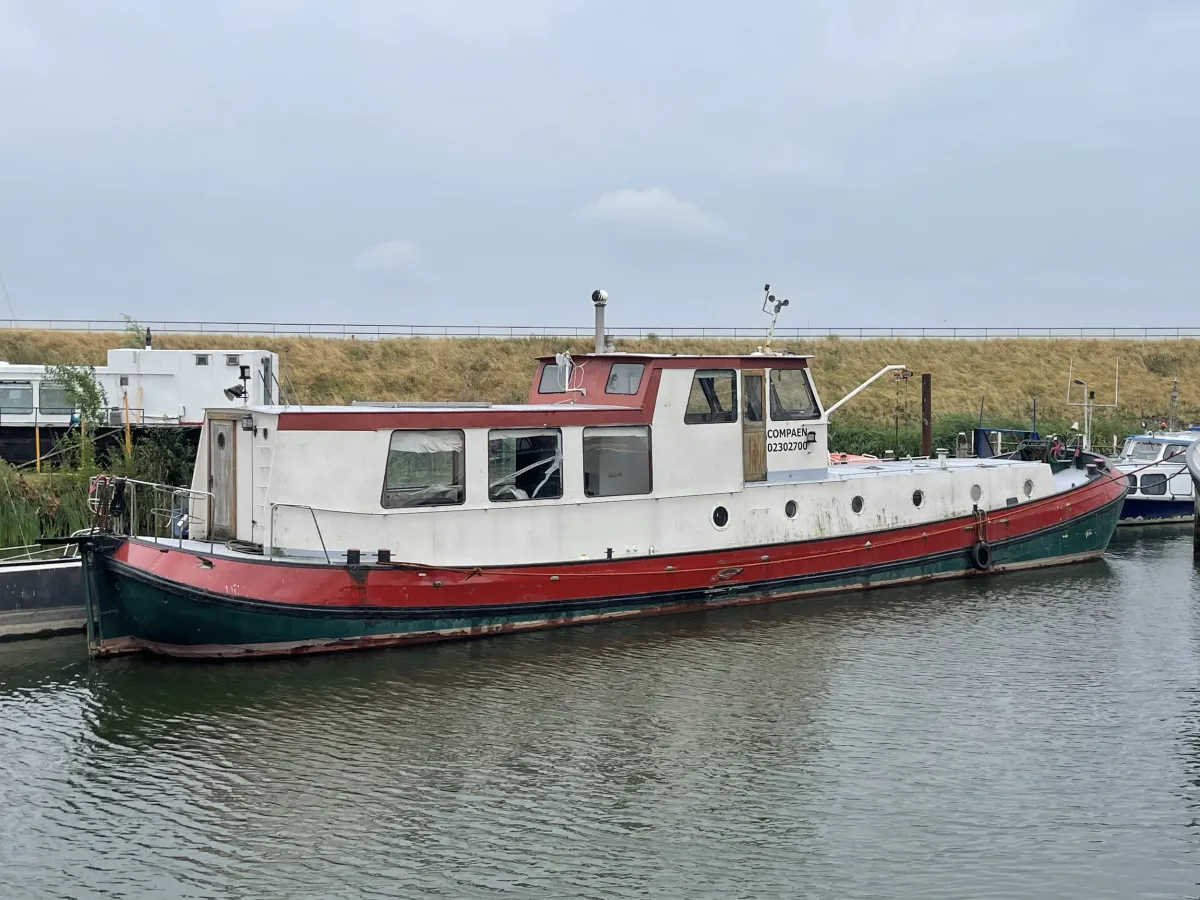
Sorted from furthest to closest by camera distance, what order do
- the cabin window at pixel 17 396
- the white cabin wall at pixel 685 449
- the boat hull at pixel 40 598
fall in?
the cabin window at pixel 17 396 → the white cabin wall at pixel 685 449 → the boat hull at pixel 40 598

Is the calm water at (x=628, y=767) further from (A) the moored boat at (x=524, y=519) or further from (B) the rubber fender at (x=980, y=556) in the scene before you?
(B) the rubber fender at (x=980, y=556)

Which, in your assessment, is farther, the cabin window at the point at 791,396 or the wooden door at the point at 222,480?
the cabin window at the point at 791,396

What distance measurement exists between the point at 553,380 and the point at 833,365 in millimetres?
34352

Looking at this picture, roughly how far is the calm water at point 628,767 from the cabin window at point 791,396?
11.5ft

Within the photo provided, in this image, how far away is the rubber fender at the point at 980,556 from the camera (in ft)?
68.5

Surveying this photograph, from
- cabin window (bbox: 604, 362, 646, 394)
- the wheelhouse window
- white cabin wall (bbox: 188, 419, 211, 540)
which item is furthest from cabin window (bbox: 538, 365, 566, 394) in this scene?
the wheelhouse window

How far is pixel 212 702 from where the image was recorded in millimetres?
13969

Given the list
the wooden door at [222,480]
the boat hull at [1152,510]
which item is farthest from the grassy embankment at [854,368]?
the wooden door at [222,480]

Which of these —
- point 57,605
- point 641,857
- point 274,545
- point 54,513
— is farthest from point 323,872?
point 54,513

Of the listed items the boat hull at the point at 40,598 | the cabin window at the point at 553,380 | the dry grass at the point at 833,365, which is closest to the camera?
the boat hull at the point at 40,598

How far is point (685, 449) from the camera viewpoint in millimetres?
17875

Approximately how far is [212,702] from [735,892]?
7034mm

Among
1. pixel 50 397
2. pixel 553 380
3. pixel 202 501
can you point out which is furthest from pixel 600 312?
pixel 50 397

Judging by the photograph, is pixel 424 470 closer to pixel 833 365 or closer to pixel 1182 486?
pixel 1182 486
